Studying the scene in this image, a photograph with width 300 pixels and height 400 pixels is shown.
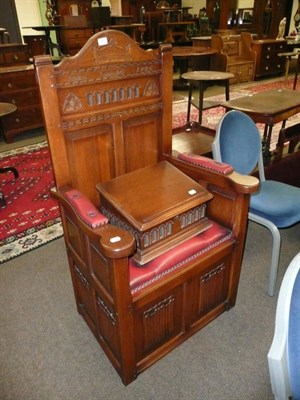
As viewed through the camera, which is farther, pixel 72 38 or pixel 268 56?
pixel 268 56

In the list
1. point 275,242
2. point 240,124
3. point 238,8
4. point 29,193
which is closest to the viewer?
point 275,242

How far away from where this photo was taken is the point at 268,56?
24.1 feet

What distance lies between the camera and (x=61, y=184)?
4.55 feet

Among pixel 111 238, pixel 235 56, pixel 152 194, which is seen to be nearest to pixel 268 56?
pixel 235 56

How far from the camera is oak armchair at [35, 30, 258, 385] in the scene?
124 cm

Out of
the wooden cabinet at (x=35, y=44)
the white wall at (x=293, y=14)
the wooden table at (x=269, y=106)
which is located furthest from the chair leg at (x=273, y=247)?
the white wall at (x=293, y=14)

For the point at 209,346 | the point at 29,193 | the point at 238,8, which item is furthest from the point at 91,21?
the point at 209,346

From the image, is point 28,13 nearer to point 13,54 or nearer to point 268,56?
point 13,54

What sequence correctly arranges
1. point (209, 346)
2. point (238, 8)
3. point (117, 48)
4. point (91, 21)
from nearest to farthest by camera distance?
point (117, 48) < point (209, 346) < point (91, 21) < point (238, 8)

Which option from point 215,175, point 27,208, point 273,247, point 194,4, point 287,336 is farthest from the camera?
point 194,4

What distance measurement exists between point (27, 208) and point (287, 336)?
2.42 meters

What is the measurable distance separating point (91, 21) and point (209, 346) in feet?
23.3

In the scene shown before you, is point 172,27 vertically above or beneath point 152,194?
above

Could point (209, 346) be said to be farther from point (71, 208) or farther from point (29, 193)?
point (29, 193)
